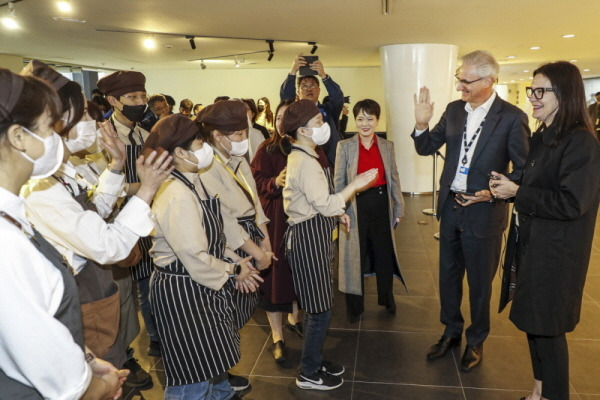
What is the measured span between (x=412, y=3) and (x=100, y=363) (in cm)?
564

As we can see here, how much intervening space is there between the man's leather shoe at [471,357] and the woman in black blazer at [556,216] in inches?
24.1

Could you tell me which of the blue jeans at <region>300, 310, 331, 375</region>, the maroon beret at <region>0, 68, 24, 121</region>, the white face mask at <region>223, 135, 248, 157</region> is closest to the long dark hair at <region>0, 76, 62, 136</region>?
the maroon beret at <region>0, 68, 24, 121</region>

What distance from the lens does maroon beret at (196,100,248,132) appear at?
8.05 feet

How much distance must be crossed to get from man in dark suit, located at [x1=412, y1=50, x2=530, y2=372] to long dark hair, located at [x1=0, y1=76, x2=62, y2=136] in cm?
236

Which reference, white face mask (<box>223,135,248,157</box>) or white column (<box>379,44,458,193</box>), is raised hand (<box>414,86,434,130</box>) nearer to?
white face mask (<box>223,135,248,157</box>)

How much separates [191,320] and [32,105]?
126cm

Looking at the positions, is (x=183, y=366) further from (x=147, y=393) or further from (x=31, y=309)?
(x=31, y=309)

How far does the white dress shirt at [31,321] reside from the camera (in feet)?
3.13

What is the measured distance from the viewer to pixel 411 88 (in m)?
8.69

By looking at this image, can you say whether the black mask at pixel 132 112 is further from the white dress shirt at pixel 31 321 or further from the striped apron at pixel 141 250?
the white dress shirt at pixel 31 321

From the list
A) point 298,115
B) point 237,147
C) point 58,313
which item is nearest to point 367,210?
point 298,115

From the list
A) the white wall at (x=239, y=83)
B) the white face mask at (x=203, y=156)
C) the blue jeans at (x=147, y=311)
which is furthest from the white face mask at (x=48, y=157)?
the white wall at (x=239, y=83)

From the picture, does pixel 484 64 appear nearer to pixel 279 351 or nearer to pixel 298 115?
pixel 298 115

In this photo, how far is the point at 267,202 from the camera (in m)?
3.39
